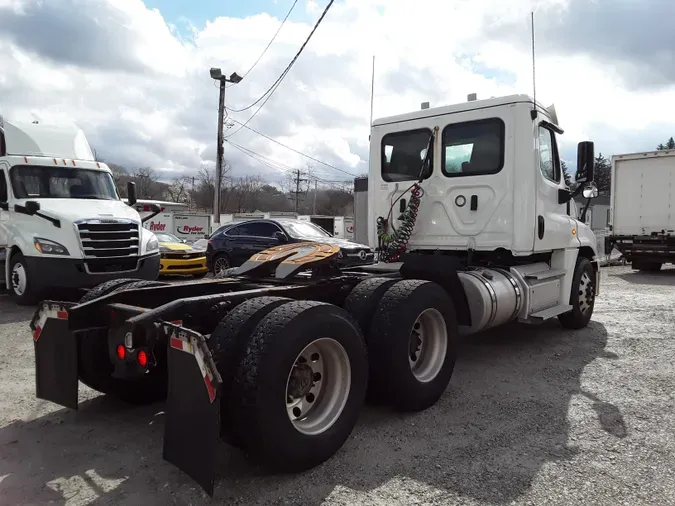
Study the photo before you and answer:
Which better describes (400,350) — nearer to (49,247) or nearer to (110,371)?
(110,371)

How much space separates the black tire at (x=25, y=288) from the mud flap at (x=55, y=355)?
5657 millimetres

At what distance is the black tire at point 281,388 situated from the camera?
2.74 metres

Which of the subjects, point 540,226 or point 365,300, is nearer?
point 365,300

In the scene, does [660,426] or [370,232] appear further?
[370,232]

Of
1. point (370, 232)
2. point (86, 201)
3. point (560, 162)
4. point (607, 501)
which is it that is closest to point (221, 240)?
point (86, 201)

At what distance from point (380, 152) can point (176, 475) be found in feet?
15.4

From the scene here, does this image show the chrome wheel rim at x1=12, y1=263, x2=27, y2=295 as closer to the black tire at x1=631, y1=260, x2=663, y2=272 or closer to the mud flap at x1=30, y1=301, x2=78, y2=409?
the mud flap at x1=30, y1=301, x2=78, y2=409

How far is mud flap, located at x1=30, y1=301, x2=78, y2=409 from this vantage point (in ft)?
11.5

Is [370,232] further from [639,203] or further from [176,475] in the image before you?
[639,203]

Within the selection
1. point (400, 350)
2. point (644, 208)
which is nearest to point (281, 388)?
point (400, 350)

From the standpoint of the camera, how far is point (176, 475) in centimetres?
301

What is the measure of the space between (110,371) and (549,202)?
5.10 meters

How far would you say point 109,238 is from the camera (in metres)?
8.79

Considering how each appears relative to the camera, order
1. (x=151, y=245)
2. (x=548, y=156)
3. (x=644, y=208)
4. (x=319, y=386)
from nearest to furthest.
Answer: (x=319, y=386)
(x=548, y=156)
(x=151, y=245)
(x=644, y=208)
